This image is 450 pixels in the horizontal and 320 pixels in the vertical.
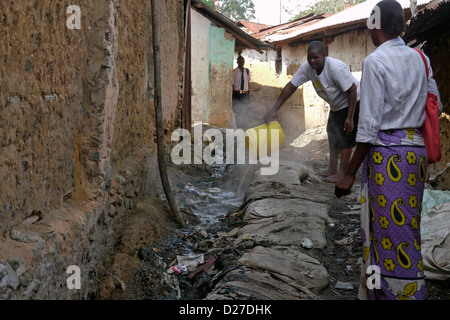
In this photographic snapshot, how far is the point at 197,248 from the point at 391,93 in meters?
2.17

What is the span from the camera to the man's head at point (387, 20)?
7.26ft

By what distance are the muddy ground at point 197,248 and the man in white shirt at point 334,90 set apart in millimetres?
595

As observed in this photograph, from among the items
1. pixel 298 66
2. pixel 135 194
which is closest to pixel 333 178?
pixel 135 194

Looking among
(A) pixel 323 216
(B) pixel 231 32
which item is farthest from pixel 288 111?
(A) pixel 323 216

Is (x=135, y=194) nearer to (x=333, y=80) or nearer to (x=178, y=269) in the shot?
(x=178, y=269)

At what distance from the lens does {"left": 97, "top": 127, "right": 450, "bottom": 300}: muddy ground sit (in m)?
2.91

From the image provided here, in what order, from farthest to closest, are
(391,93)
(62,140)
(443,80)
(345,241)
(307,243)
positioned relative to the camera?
(443,80), (345,241), (307,243), (62,140), (391,93)

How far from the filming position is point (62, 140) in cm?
247

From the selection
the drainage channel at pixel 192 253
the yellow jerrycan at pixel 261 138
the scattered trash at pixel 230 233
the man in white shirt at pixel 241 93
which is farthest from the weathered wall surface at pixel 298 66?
the scattered trash at pixel 230 233

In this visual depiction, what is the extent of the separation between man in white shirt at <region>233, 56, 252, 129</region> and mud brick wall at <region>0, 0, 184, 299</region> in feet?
23.9

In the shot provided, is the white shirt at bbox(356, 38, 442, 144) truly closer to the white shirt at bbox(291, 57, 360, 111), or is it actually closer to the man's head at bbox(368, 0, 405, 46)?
the man's head at bbox(368, 0, 405, 46)

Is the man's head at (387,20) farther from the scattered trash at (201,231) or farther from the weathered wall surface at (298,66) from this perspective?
the weathered wall surface at (298,66)

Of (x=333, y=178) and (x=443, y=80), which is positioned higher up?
(x=443, y=80)

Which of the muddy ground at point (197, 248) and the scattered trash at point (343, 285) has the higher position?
the muddy ground at point (197, 248)
